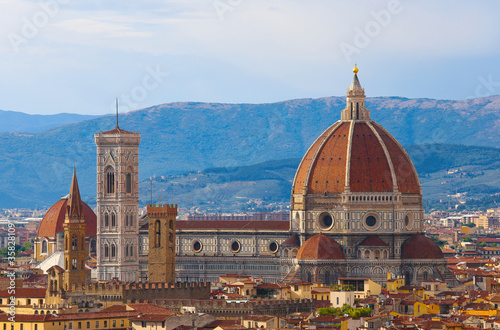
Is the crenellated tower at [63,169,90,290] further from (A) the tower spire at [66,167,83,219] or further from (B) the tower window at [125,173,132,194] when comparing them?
(B) the tower window at [125,173,132,194]

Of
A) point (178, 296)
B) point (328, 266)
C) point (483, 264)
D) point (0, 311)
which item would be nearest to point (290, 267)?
point (328, 266)

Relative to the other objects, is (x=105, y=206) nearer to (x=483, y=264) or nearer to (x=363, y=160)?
(x=363, y=160)

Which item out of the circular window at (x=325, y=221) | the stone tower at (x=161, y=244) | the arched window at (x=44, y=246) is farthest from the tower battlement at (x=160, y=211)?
the arched window at (x=44, y=246)

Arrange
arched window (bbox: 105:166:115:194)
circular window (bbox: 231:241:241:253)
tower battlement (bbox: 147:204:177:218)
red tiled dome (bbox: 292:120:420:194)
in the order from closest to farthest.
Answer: tower battlement (bbox: 147:204:177:218) < arched window (bbox: 105:166:115:194) < red tiled dome (bbox: 292:120:420:194) < circular window (bbox: 231:241:241:253)

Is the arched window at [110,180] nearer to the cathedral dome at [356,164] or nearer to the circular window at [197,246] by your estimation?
the circular window at [197,246]

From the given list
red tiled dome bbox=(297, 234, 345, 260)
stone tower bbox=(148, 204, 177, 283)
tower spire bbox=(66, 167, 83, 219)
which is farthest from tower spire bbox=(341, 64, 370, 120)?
tower spire bbox=(66, 167, 83, 219)
